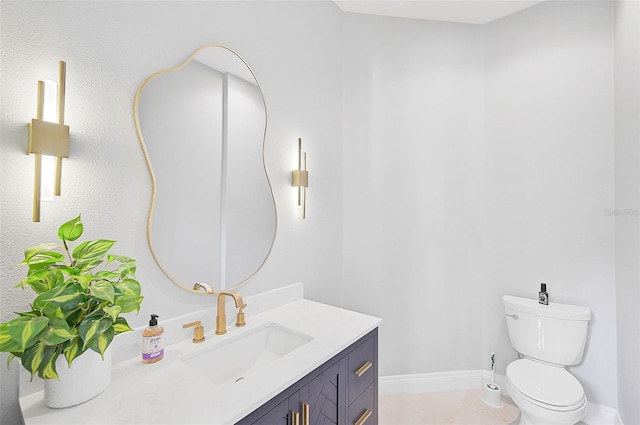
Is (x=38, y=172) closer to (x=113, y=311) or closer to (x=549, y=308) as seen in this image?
(x=113, y=311)

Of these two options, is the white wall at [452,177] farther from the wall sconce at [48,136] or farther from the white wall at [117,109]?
the wall sconce at [48,136]

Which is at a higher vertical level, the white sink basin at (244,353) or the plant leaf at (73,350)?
the plant leaf at (73,350)

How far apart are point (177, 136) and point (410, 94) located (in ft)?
5.81

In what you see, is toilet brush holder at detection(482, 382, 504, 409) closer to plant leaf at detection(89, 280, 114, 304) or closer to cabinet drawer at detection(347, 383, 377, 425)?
cabinet drawer at detection(347, 383, 377, 425)

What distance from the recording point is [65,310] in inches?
31.1

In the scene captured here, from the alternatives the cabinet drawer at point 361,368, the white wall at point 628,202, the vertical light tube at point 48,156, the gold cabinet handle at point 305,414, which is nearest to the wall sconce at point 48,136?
the vertical light tube at point 48,156

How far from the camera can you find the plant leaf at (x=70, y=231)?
835 mm

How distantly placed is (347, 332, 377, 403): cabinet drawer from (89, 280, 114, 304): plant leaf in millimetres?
930

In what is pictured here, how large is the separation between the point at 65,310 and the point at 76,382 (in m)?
0.22

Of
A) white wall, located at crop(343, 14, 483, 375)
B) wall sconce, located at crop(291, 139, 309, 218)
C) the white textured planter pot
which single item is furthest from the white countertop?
white wall, located at crop(343, 14, 483, 375)

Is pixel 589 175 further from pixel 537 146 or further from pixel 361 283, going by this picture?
pixel 361 283

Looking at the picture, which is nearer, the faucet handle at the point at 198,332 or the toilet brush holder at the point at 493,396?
the faucet handle at the point at 198,332

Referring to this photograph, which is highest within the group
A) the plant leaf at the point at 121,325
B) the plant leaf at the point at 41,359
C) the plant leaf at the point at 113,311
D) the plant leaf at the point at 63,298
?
the plant leaf at the point at 63,298

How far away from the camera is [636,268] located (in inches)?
63.5
